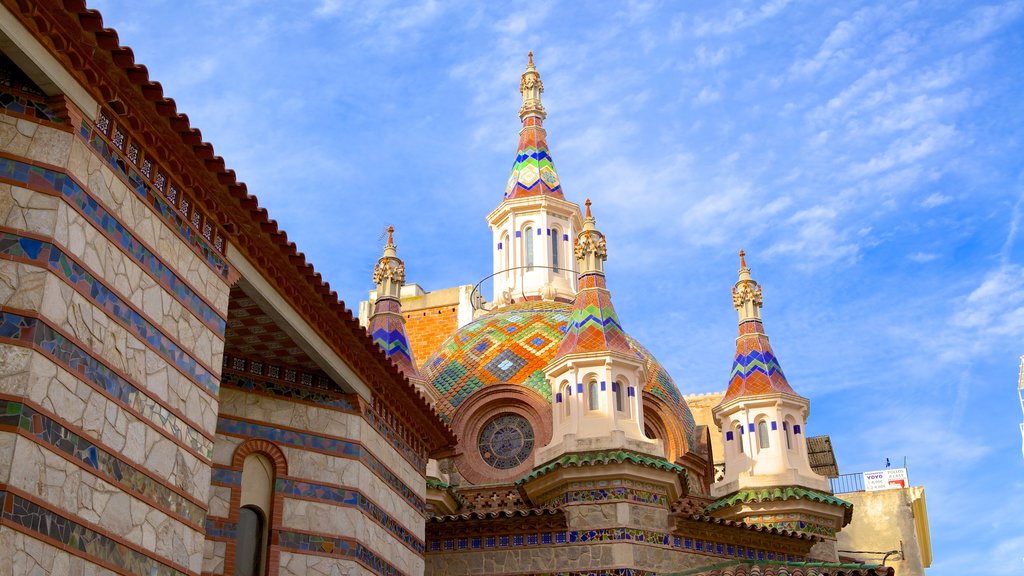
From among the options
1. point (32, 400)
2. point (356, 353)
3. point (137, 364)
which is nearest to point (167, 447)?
point (137, 364)

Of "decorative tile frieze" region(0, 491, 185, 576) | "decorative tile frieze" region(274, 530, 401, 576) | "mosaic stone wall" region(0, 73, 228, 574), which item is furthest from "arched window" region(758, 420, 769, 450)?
"decorative tile frieze" region(0, 491, 185, 576)

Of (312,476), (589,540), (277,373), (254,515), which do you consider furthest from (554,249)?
(254,515)

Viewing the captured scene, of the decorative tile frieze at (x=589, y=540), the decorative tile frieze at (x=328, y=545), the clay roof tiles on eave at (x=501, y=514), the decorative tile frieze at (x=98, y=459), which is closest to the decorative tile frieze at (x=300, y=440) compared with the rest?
the decorative tile frieze at (x=328, y=545)

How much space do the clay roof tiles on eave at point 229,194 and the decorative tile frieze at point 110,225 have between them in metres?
0.80

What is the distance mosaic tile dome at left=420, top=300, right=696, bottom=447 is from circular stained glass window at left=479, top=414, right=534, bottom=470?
26.2 inches

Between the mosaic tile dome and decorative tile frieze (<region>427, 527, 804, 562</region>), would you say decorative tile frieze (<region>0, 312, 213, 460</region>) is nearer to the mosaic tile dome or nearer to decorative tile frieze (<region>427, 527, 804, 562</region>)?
decorative tile frieze (<region>427, 527, 804, 562</region>)

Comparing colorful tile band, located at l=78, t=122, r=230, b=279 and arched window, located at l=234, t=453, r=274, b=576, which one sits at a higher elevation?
colorful tile band, located at l=78, t=122, r=230, b=279

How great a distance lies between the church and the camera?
305 inches

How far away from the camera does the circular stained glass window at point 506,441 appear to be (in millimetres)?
20859

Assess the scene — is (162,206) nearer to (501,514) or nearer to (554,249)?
(501,514)

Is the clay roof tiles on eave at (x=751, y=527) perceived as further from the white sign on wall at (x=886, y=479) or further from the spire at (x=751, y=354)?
the white sign on wall at (x=886, y=479)

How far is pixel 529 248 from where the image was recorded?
26078 mm

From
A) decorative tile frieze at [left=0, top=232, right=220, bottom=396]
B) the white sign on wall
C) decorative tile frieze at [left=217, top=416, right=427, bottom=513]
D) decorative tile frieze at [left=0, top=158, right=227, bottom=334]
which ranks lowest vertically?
decorative tile frieze at [left=0, top=232, right=220, bottom=396]

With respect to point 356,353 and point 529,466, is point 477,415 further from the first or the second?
point 356,353
